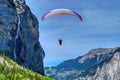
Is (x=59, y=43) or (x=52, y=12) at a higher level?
(x=52, y=12)

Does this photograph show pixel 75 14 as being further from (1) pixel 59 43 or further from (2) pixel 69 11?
(1) pixel 59 43

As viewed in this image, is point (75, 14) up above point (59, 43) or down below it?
above

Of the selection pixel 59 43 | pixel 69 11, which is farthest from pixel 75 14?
pixel 59 43

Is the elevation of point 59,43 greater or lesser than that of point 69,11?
lesser

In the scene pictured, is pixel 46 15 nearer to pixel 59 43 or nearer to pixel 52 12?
pixel 52 12

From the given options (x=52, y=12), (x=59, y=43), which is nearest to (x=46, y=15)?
(x=52, y=12)

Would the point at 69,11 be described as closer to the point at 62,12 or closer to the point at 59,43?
the point at 62,12
